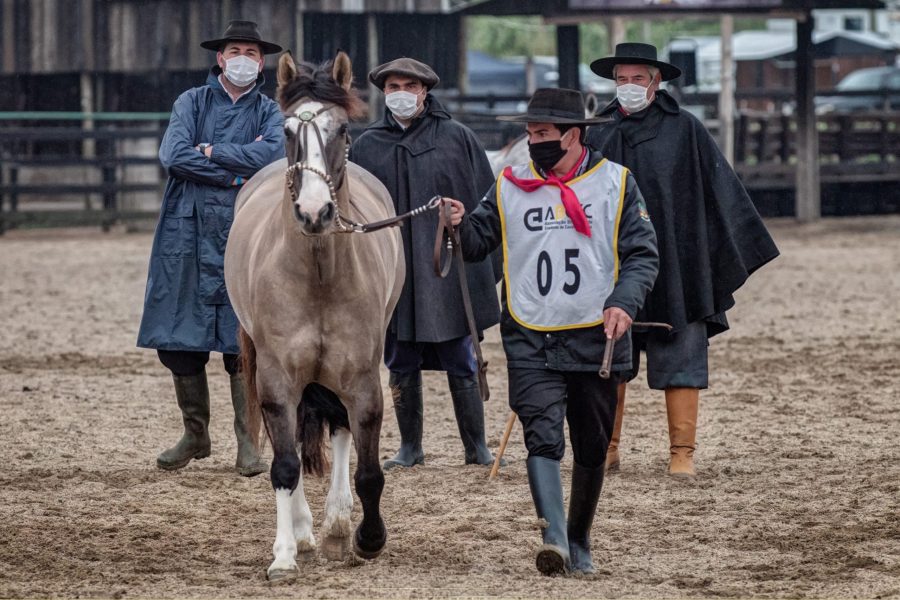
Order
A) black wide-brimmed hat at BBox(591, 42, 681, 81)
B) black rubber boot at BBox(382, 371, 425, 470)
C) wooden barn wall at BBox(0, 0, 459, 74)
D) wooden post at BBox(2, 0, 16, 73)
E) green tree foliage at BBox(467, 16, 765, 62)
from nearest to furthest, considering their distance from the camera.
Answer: black wide-brimmed hat at BBox(591, 42, 681, 81)
black rubber boot at BBox(382, 371, 425, 470)
wooden barn wall at BBox(0, 0, 459, 74)
wooden post at BBox(2, 0, 16, 73)
green tree foliage at BBox(467, 16, 765, 62)

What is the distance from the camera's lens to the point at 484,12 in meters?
21.2

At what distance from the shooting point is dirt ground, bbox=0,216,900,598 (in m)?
4.73

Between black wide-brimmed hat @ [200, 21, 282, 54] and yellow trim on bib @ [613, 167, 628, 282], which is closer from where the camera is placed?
yellow trim on bib @ [613, 167, 628, 282]

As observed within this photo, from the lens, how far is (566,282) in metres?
4.80

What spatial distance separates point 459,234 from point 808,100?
16317 mm

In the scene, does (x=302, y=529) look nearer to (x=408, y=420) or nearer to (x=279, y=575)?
(x=279, y=575)

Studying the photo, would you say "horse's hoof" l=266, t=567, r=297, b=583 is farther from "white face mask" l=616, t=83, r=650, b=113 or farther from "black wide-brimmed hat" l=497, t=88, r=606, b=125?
"white face mask" l=616, t=83, r=650, b=113

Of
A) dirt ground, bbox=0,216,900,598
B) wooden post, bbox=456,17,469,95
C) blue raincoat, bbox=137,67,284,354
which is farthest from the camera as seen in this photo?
wooden post, bbox=456,17,469,95

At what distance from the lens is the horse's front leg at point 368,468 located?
5035 millimetres

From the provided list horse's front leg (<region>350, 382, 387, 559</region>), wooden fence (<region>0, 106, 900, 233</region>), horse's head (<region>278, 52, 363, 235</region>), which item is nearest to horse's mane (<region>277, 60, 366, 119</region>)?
horse's head (<region>278, 52, 363, 235</region>)

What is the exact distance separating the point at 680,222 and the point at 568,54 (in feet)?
47.3

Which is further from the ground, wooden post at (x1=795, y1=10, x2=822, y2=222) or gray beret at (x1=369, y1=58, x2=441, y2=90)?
wooden post at (x1=795, y1=10, x2=822, y2=222)

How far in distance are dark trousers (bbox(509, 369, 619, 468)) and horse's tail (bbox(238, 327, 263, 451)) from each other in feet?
4.71

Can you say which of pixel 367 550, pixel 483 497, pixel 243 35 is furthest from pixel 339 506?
pixel 243 35
